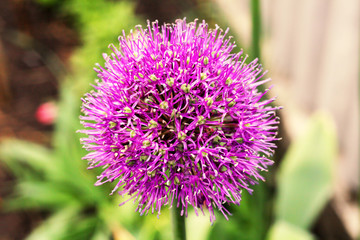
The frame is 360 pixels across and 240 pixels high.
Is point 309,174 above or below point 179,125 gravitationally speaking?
below

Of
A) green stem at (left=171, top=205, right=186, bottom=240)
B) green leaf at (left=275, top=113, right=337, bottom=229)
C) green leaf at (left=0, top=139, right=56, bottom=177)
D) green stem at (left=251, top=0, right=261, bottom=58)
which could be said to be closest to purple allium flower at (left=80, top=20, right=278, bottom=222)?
green stem at (left=171, top=205, right=186, bottom=240)

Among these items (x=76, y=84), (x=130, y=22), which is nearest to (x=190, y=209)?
(x=76, y=84)

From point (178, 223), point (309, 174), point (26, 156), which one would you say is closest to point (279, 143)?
point (309, 174)

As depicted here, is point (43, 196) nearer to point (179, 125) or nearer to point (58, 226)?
point (58, 226)

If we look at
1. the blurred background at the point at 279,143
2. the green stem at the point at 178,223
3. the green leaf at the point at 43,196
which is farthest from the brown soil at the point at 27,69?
the green stem at the point at 178,223

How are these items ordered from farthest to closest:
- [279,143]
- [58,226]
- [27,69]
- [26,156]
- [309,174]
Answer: [27,69] < [279,143] < [26,156] < [58,226] < [309,174]

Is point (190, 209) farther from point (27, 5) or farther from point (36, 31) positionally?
point (27, 5)

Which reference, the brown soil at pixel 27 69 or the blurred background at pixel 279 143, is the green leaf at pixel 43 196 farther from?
the brown soil at pixel 27 69
